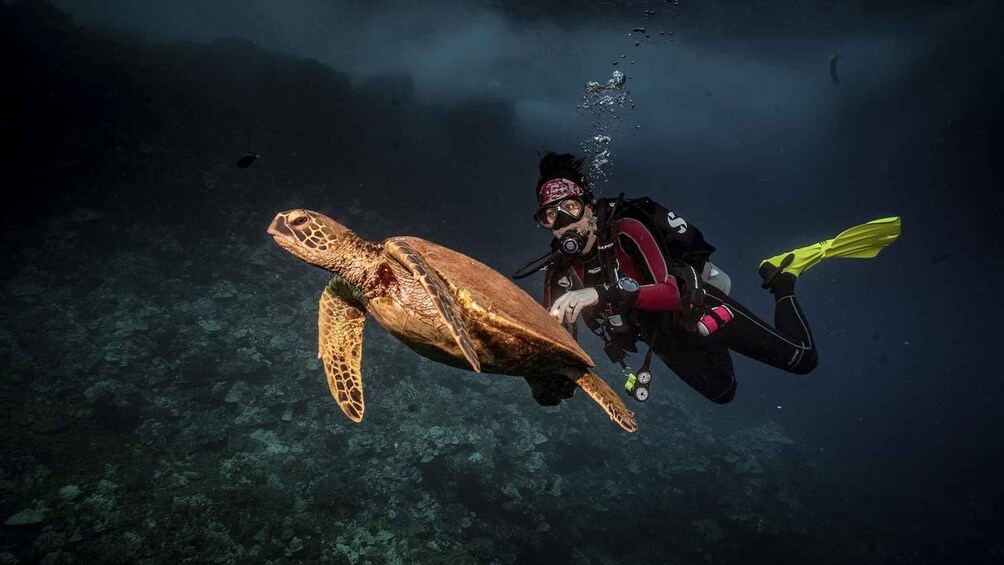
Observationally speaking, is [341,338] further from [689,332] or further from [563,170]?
[689,332]

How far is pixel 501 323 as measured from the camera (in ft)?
7.36

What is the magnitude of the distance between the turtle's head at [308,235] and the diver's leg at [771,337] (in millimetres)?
4376

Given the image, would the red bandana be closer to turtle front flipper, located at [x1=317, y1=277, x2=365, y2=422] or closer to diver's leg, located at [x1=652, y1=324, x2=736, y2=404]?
diver's leg, located at [x1=652, y1=324, x2=736, y2=404]

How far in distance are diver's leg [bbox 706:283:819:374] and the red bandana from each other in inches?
90.2

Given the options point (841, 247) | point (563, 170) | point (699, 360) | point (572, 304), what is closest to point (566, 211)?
point (563, 170)

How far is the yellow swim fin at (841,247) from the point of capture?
217 inches

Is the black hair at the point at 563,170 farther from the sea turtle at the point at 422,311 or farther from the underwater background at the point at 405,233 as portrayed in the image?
the underwater background at the point at 405,233

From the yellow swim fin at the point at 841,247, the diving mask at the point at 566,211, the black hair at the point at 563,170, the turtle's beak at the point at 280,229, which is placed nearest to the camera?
the turtle's beak at the point at 280,229

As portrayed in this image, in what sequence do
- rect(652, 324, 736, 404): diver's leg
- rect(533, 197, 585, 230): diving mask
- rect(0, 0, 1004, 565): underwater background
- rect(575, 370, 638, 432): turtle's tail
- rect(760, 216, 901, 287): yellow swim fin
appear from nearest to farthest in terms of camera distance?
rect(575, 370, 638, 432): turtle's tail
rect(533, 197, 585, 230): diving mask
rect(652, 324, 736, 404): diver's leg
rect(760, 216, 901, 287): yellow swim fin
rect(0, 0, 1004, 565): underwater background

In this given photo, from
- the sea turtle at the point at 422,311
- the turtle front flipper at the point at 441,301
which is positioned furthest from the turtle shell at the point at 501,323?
the turtle front flipper at the point at 441,301

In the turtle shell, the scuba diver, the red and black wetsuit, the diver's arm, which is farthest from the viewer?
the red and black wetsuit

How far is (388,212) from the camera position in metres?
16.7

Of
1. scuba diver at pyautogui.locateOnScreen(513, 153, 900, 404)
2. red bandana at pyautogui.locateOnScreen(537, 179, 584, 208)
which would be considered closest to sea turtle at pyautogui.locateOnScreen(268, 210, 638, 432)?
scuba diver at pyautogui.locateOnScreen(513, 153, 900, 404)

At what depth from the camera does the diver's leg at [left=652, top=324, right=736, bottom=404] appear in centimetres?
504
